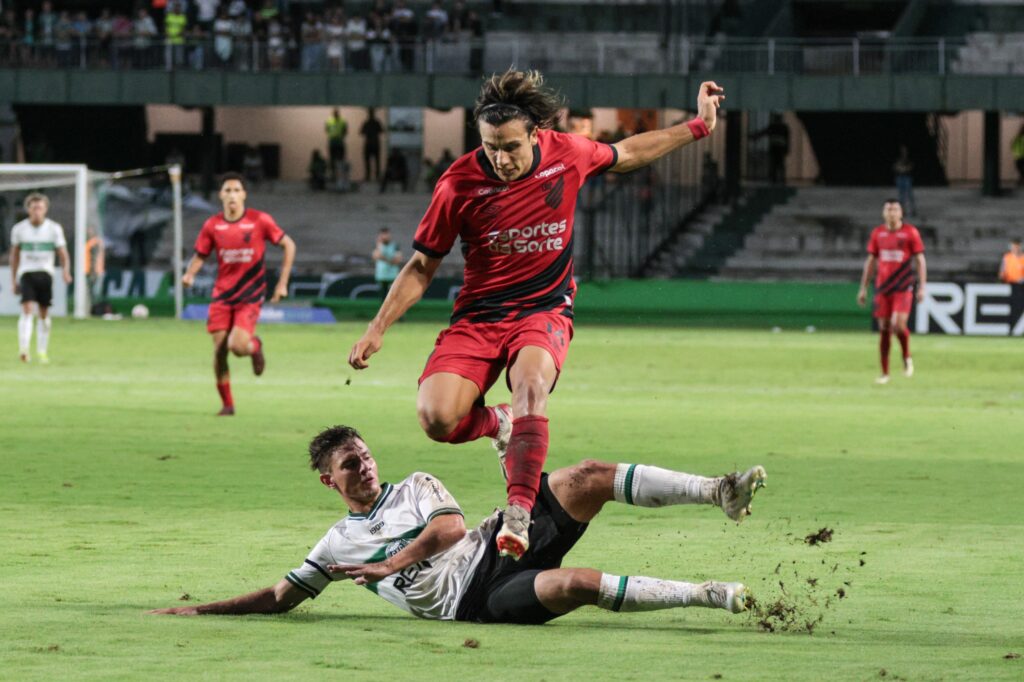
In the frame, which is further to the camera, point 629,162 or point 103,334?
point 103,334

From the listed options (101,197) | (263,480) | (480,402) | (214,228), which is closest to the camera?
(480,402)

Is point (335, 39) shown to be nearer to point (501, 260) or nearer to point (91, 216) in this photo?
point (91, 216)

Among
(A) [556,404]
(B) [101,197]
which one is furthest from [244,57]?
(A) [556,404]

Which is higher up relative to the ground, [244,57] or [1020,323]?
[244,57]

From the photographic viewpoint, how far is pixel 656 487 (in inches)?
287

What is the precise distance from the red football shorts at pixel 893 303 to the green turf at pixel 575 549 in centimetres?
108

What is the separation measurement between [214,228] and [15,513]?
7.27m

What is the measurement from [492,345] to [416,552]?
1.39 meters

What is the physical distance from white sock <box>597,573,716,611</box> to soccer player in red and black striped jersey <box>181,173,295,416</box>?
10472 mm

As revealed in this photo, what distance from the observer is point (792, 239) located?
44094 millimetres

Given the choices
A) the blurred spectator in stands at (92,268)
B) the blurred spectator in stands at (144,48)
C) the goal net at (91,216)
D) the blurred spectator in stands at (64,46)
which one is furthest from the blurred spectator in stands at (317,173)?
the blurred spectator in stands at (92,268)

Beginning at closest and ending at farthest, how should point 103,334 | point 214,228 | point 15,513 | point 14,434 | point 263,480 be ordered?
point 15,513, point 263,480, point 14,434, point 214,228, point 103,334

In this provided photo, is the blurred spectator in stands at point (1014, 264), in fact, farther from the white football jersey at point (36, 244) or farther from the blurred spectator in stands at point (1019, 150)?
the white football jersey at point (36, 244)

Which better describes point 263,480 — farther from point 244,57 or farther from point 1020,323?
point 244,57
